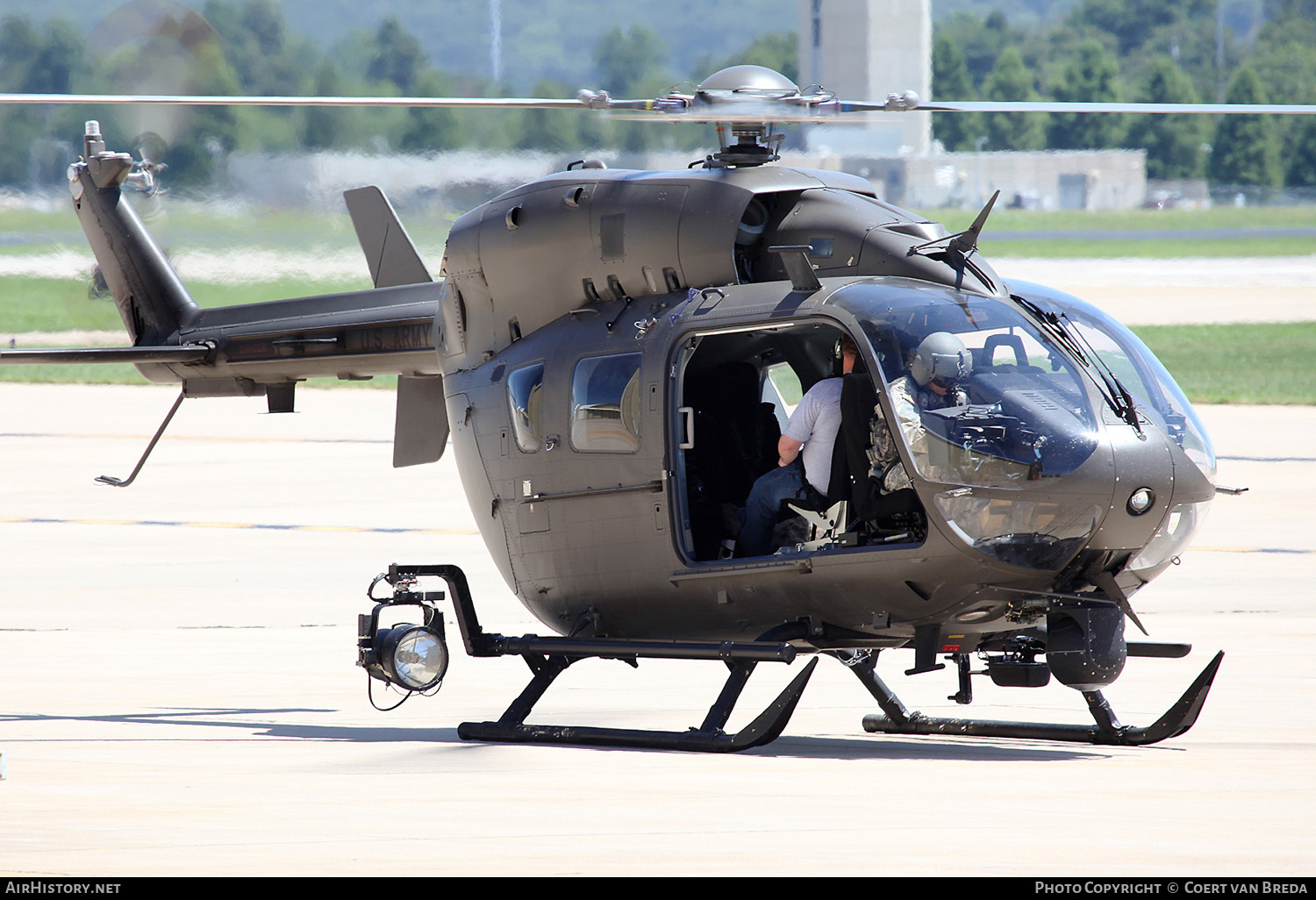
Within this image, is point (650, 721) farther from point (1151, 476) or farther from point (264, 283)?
point (264, 283)

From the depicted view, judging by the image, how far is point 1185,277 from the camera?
4666 cm

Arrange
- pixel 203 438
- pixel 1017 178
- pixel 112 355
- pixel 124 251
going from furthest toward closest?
pixel 1017 178 → pixel 203 438 → pixel 124 251 → pixel 112 355

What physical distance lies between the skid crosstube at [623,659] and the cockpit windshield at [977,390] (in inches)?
42.6

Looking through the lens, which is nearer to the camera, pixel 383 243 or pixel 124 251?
pixel 383 243

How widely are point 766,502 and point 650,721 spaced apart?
1.57 metres

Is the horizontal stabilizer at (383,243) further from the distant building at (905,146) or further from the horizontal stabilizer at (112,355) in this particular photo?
the distant building at (905,146)

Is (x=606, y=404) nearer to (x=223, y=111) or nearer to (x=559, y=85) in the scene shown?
(x=223, y=111)

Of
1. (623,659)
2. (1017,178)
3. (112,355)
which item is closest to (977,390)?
(623,659)

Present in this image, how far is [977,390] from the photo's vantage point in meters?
7.73

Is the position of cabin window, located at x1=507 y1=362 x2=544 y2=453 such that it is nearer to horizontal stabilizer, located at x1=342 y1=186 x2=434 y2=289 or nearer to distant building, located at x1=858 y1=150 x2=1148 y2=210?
horizontal stabilizer, located at x1=342 y1=186 x2=434 y2=289

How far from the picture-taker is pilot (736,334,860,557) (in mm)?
8336

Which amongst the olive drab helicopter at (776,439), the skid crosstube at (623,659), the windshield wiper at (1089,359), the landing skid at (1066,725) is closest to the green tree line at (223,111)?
the olive drab helicopter at (776,439)

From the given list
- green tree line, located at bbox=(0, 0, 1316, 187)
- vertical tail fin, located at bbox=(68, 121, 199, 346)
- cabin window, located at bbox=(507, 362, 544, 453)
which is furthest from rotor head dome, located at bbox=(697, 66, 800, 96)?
green tree line, located at bbox=(0, 0, 1316, 187)

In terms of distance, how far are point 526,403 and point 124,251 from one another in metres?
4.89
